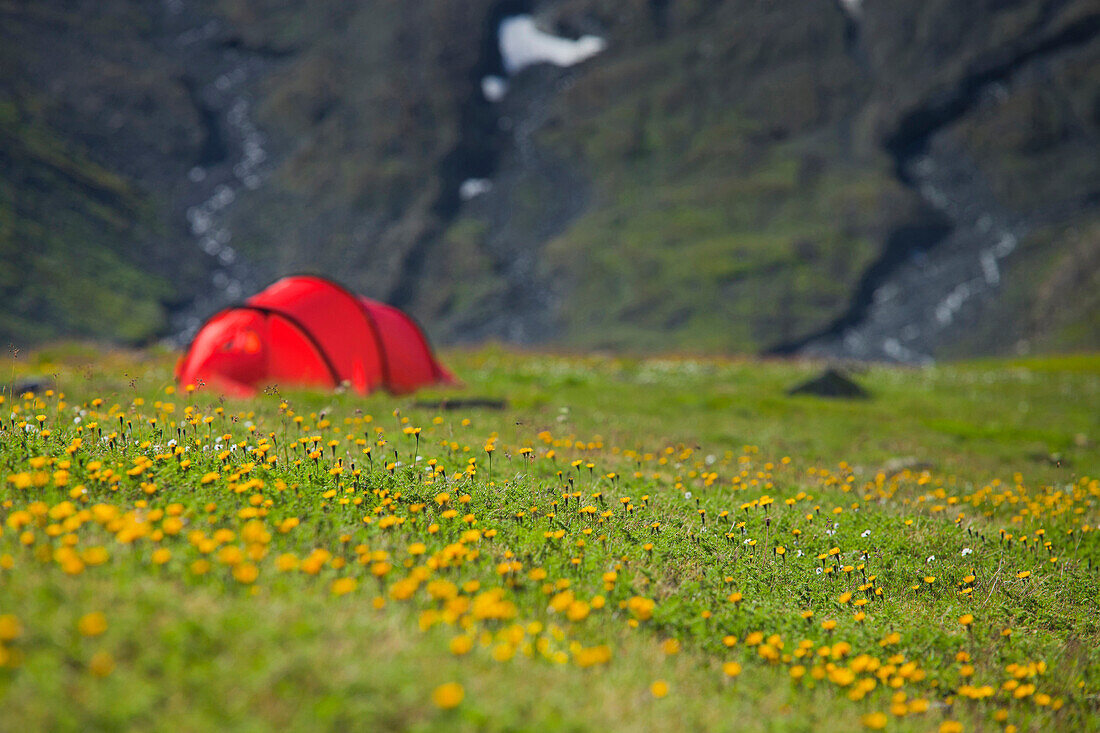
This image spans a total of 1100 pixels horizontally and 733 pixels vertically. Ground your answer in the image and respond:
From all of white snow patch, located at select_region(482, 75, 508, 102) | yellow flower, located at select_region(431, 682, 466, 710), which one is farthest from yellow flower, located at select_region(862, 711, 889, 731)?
white snow patch, located at select_region(482, 75, 508, 102)

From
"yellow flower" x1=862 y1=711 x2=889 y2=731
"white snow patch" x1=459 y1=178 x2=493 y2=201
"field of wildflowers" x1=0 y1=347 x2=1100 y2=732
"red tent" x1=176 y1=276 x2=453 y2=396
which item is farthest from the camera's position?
"white snow patch" x1=459 y1=178 x2=493 y2=201

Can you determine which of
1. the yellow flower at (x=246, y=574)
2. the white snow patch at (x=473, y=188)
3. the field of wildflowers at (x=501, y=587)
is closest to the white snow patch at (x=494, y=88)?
the white snow patch at (x=473, y=188)

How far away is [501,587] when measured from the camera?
184 inches

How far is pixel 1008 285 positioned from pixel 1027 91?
43955 mm

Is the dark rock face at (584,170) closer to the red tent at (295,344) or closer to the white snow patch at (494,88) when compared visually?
the white snow patch at (494,88)

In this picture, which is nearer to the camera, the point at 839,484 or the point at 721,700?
the point at 721,700

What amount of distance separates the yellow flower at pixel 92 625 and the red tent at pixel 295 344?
11.9 m

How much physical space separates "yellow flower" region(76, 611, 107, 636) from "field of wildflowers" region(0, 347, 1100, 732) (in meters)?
0.02

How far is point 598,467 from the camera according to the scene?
8547mm

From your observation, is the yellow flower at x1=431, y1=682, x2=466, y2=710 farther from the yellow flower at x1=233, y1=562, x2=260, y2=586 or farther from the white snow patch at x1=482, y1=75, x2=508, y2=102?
the white snow patch at x1=482, y1=75, x2=508, y2=102

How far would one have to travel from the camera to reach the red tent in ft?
47.8

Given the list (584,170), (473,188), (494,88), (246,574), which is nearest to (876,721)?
(246,574)

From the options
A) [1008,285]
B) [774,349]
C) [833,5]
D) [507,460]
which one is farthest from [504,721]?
[833,5]

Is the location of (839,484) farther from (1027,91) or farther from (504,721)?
(1027,91)
